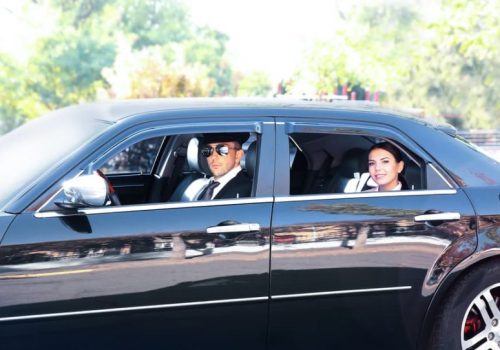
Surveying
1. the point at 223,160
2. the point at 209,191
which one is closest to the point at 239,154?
the point at 223,160

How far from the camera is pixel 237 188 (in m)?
4.54

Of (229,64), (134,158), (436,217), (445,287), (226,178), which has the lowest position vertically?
(134,158)

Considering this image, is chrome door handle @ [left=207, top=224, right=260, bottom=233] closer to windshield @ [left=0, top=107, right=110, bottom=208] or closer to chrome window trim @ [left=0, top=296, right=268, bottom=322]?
chrome window trim @ [left=0, top=296, right=268, bottom=322]

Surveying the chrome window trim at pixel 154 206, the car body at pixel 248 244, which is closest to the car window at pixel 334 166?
the car body at pixel 248 244

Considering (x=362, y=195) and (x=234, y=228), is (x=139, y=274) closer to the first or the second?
(x=234, y=228)

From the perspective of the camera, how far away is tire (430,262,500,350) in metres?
4.35

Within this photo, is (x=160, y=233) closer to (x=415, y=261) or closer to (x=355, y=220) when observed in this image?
(x=355, y=220)

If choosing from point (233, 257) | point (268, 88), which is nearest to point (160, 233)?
point (233, 257)

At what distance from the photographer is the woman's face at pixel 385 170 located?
15.2 ft

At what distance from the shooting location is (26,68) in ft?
110

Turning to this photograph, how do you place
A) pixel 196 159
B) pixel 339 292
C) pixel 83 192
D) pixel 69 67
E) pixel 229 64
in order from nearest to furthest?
pixel 83 192, pixel 339 292, pixel 196 159, pixel 69 67, pixel 229 64

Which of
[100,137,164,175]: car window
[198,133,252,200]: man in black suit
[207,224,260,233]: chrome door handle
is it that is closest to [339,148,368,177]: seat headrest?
[198,133,252,200]: man in black suit

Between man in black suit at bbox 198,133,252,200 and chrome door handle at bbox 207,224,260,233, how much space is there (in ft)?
2.19

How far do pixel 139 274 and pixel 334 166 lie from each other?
1.90 m
